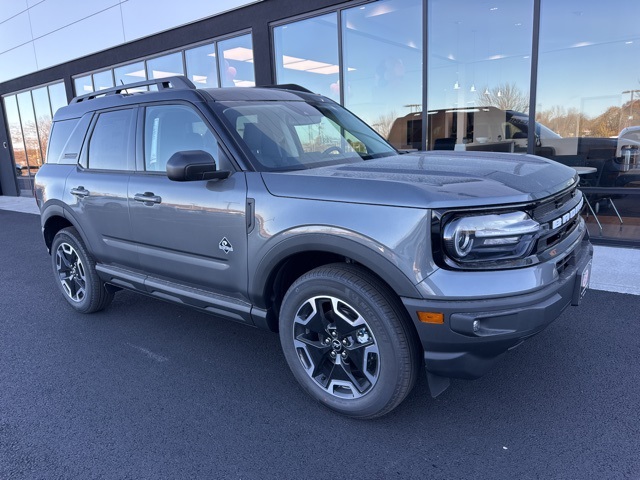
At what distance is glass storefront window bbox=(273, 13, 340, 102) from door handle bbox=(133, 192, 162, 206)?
602 cm

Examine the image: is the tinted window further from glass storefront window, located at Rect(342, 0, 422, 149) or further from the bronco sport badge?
glass storefront window, located at Rect(342, 0, 422, 149)

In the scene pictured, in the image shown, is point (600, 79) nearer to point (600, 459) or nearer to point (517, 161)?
point (517, 161)

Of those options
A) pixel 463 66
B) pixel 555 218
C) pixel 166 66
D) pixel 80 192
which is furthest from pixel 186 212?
pixel 166 66

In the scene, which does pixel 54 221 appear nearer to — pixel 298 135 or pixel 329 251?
pixel 298 135

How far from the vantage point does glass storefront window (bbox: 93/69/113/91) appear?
1238 centimetres

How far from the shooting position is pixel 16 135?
16.2m

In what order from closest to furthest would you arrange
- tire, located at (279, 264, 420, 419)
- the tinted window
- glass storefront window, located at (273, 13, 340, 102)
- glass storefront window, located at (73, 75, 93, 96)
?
tire, located at (279, 264, 420, 419)
the tinted window
glass storefront window, located at (273, 13, 340, 102)
glass storefront window, located at (73, 75, 93, 96)

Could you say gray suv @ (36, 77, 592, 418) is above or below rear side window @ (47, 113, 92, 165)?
below

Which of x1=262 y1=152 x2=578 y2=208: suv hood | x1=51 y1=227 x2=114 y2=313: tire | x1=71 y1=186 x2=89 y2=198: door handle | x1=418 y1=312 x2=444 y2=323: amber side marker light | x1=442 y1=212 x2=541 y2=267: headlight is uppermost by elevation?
x1=262 y1=152 x2=578 y2=208: suv hood

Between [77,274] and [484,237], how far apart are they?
3785mm

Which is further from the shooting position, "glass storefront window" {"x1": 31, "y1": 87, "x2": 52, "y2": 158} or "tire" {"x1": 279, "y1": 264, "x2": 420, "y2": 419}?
"glass storefront window" {"x1": 31, "y1": 87, "x2": 52, "y2": 158}

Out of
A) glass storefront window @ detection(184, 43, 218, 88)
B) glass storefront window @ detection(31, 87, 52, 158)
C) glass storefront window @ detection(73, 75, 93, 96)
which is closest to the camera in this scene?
glass storefront window @ detection(184, 43, 218, 88)

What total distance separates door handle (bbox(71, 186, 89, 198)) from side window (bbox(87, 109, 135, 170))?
0.21 m

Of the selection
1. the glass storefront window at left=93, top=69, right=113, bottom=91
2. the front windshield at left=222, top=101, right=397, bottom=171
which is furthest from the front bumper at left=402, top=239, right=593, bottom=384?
the glass storefront window at left=93, top=69, right=113, bottom=91
